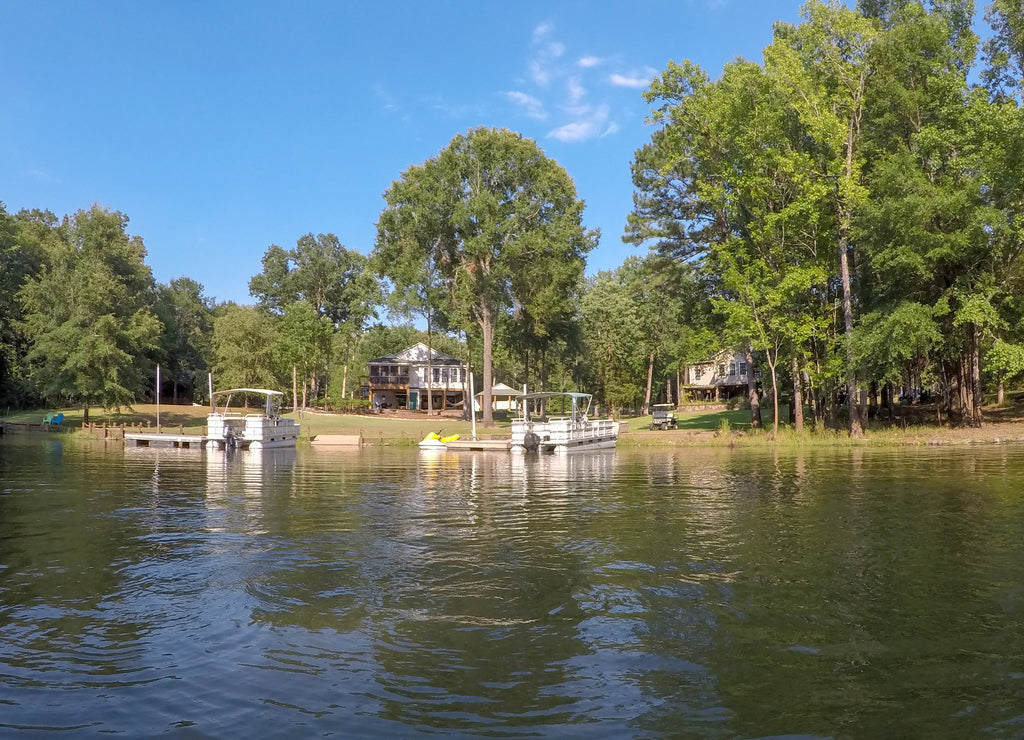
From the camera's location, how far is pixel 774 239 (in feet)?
145

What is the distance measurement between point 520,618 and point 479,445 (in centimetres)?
3367

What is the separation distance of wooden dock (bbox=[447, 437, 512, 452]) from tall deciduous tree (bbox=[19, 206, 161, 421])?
2970cm

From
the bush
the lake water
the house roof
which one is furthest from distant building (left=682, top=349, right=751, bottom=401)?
the lake water

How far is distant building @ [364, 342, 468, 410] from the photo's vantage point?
301 feet

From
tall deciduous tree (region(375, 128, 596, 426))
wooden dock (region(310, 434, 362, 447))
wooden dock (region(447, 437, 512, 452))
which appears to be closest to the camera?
wooden dock (region(447, 437, 512, 452))

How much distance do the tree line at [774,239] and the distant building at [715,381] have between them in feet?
73.5

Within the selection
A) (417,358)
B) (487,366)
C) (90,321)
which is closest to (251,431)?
(487,366)

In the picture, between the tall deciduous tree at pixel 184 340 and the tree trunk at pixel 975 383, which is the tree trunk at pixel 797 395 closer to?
the tree trunk at pixel 975 383

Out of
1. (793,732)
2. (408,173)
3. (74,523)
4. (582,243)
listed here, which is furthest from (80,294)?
(793,732)

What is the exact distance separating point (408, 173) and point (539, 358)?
26.9m

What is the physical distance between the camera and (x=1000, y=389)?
51.8m

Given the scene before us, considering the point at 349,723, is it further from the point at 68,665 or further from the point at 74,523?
the point at 74,523

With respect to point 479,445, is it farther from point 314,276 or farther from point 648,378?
point 314,276

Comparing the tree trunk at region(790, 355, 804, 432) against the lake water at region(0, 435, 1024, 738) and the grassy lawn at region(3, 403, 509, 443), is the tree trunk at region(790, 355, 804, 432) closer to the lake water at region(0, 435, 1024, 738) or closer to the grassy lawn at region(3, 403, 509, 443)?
the grassy lawn at region(3, 403, 509, 443)
